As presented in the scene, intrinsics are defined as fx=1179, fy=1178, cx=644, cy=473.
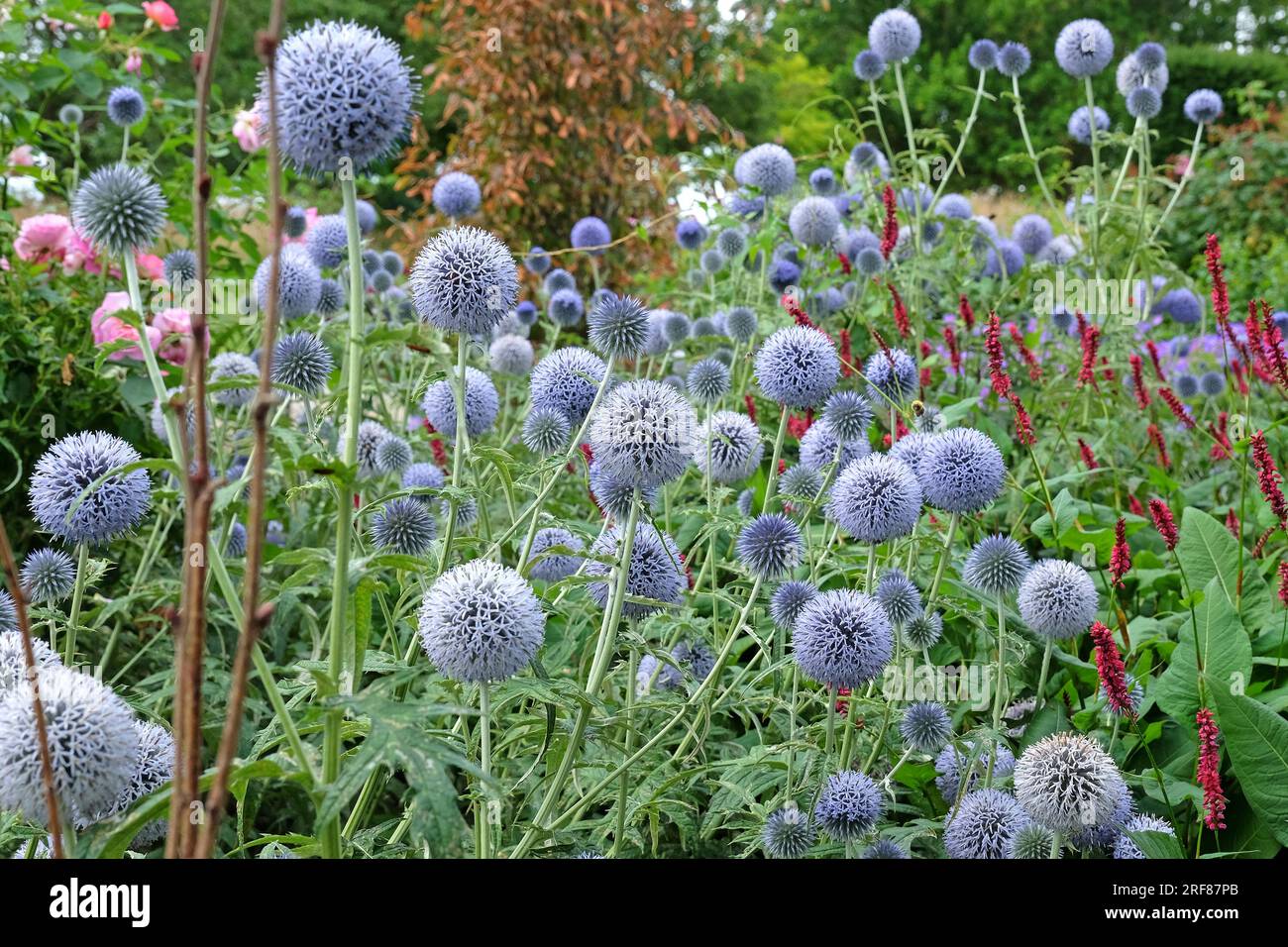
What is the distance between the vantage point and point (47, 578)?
2.25 meters

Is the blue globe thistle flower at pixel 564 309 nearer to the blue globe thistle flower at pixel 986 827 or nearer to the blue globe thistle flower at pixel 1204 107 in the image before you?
the blue globe thistle flower at pixel 986 827

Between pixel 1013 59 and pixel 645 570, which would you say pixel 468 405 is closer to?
pixel 645 570

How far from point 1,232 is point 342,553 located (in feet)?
9.49

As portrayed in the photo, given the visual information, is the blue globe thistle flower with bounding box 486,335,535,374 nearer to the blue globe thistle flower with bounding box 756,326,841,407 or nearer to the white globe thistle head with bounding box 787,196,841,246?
the white globe thistle head with bounding box 787,196,841,246

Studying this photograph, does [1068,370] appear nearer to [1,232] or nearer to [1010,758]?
[1010,758]

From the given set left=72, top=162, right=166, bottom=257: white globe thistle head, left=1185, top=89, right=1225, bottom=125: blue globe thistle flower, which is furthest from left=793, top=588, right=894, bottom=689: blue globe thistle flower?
left=1185, top=89, right=1225, bottom=125: blue globe thistle flower

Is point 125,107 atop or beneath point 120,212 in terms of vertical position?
atop

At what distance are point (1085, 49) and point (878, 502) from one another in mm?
3145

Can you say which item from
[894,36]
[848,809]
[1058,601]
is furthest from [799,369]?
[894,36]

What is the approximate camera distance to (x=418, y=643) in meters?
2.02

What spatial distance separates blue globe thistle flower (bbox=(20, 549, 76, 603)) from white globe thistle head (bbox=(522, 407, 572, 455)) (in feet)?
3.01

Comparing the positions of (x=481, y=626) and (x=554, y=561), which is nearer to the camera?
(x=481, y=626)

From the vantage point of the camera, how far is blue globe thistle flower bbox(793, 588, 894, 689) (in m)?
1.91
